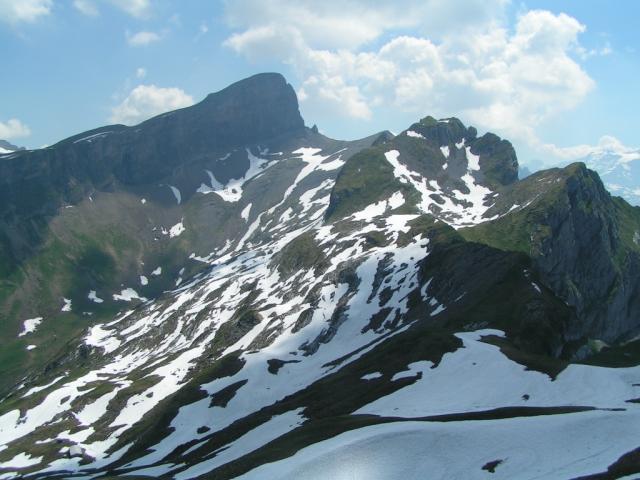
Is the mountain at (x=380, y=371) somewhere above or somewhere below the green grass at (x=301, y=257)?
below

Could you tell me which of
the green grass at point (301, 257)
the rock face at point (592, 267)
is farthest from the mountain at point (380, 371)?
the green grass at point (301, 257)

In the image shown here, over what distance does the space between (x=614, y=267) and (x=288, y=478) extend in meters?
181

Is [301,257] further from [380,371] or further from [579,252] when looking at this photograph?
[380,371]

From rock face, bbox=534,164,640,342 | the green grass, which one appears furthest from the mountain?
the green grass

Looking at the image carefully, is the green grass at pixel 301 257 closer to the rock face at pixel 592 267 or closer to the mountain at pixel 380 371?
the mountain at pixel 380 371

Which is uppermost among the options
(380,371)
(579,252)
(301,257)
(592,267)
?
(301,257)

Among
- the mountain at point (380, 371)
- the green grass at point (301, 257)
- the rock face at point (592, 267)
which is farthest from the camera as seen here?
the rock face at point (592, 267)

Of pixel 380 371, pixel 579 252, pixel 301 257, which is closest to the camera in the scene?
pixel 380 371

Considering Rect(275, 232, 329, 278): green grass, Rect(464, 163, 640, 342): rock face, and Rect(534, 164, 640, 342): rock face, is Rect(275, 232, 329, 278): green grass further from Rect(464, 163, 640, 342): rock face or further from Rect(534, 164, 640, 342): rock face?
Rect(534, 164, 640, 342): rock face

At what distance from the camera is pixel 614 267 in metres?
188

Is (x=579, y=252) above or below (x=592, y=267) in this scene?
above

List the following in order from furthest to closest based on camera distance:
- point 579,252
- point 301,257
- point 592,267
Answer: point 579,252 → point 592,267 → point 301,257

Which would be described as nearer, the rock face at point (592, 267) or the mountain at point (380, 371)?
the mountain at point (380, 371)

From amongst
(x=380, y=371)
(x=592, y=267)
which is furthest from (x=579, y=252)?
(x=380, y=371)
